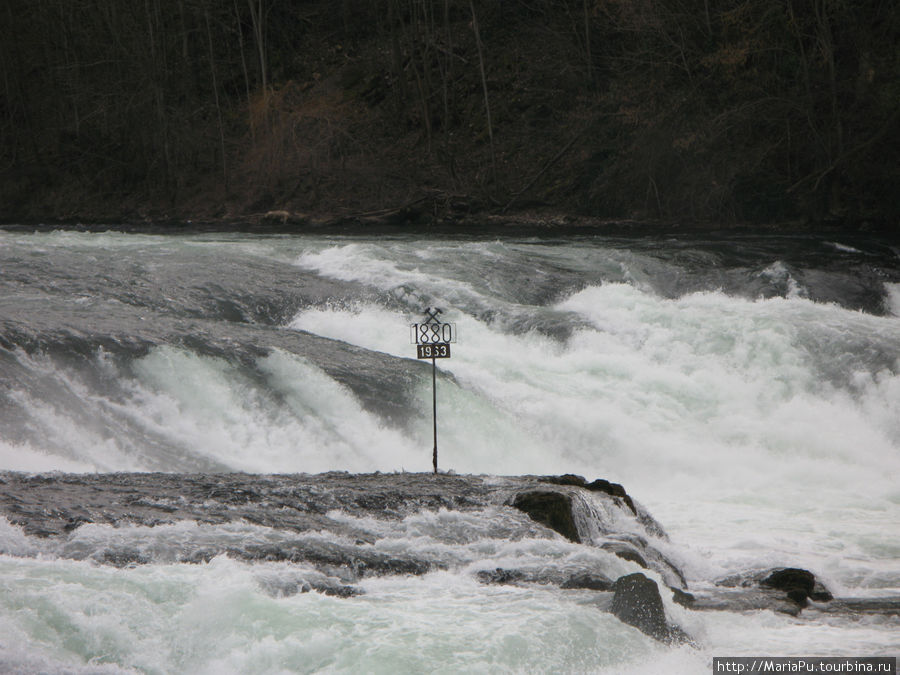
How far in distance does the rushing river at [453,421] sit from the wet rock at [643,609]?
131 mm

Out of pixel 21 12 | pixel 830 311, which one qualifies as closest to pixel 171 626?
pixel 830 311

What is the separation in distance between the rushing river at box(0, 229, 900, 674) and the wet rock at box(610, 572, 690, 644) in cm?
13

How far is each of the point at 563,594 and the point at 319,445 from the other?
16.6ft

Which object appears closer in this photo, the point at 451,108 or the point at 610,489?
the point at 610,489

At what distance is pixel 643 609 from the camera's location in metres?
5.16

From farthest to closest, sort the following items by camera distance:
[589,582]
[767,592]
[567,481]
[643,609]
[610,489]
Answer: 1. [567,481]
2. [610,489]
3. [767,592]
4. [589,582]
5. [643,609]

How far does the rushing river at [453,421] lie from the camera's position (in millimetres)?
4898

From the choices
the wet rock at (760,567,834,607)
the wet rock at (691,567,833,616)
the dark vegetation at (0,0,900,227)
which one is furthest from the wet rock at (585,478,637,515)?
the dark vegetation at (0,0,900,227)

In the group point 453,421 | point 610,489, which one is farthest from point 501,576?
point 453,421

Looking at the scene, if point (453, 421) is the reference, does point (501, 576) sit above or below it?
above

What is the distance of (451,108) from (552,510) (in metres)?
23.8

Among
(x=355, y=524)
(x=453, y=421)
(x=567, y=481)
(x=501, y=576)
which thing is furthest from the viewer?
(x=453, y=421)

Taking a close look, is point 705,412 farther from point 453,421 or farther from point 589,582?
point 589,582

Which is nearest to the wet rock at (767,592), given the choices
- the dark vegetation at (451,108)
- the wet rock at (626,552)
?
the wet rock at (626,552)
